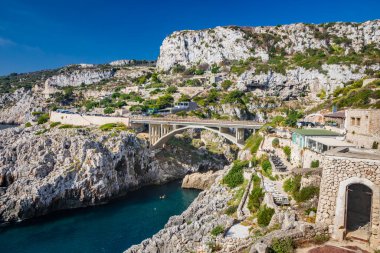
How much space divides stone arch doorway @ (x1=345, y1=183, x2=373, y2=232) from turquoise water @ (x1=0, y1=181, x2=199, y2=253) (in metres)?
19.8

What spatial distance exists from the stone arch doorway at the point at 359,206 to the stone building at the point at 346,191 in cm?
19

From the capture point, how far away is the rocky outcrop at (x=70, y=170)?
3491cm

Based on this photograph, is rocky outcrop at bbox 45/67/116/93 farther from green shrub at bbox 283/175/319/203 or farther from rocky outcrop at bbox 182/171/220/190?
green shrub at bbox 283/175/319/203

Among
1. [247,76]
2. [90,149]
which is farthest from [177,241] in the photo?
[247,76]

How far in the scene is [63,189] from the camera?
36500 millimetres

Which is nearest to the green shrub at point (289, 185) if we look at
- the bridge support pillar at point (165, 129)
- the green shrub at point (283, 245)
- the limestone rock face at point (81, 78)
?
the green shrub at point (283, 245)

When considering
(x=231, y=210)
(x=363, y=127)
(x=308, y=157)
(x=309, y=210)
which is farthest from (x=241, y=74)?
(x=309, y=210)

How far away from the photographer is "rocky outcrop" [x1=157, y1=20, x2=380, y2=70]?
3846 inches

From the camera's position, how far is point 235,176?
94.6 ft

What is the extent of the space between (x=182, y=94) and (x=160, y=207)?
46.9 m

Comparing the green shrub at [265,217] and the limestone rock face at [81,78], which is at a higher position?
the limestone rock face at [81,78]

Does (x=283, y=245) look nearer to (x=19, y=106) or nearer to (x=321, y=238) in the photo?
(x=321, y=238)

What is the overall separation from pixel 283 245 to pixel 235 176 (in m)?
18.3

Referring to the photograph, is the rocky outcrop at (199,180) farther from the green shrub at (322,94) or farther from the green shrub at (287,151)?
the green shrub at (322,94)
